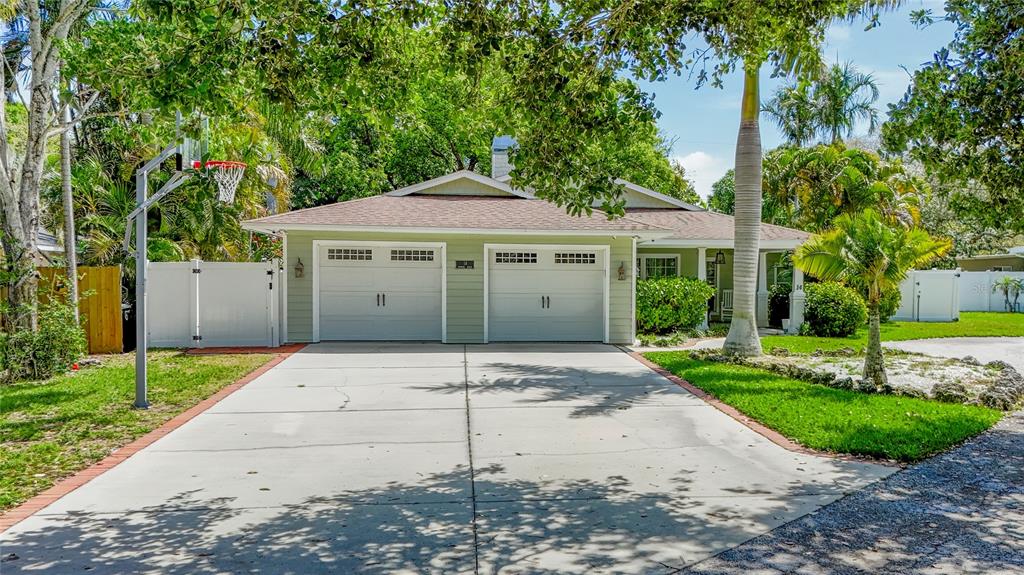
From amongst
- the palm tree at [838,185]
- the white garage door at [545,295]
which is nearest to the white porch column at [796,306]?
the palm tree at [838,185]

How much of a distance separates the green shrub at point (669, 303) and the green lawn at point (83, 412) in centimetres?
844

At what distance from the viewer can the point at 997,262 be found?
30531mm

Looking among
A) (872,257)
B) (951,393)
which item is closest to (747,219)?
(872,257)

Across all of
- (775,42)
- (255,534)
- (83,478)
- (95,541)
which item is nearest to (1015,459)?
(775,42)

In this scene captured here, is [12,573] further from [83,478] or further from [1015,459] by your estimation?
[1015,459]

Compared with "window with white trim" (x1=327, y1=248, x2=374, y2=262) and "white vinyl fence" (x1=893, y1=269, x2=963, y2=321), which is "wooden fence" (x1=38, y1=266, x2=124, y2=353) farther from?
"white vinyl fence" (x1=893, y1=269, x2=963, y2=321)

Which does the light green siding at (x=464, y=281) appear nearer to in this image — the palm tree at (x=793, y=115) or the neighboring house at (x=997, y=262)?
the palm tree at (x=793, y=115)

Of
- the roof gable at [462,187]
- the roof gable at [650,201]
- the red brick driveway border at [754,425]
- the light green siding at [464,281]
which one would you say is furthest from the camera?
the roof gable at [650,201]

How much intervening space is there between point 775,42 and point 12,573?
777cm

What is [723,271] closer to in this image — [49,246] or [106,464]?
[106,464]

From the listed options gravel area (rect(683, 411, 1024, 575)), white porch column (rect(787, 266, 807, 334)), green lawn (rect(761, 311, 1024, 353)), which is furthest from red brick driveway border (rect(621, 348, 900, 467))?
white porch column (rect(787, 266, 807, 334))

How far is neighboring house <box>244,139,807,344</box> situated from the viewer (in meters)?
13.8

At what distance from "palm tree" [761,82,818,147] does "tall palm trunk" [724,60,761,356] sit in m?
17.1

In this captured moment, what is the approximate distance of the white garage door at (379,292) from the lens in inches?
551
